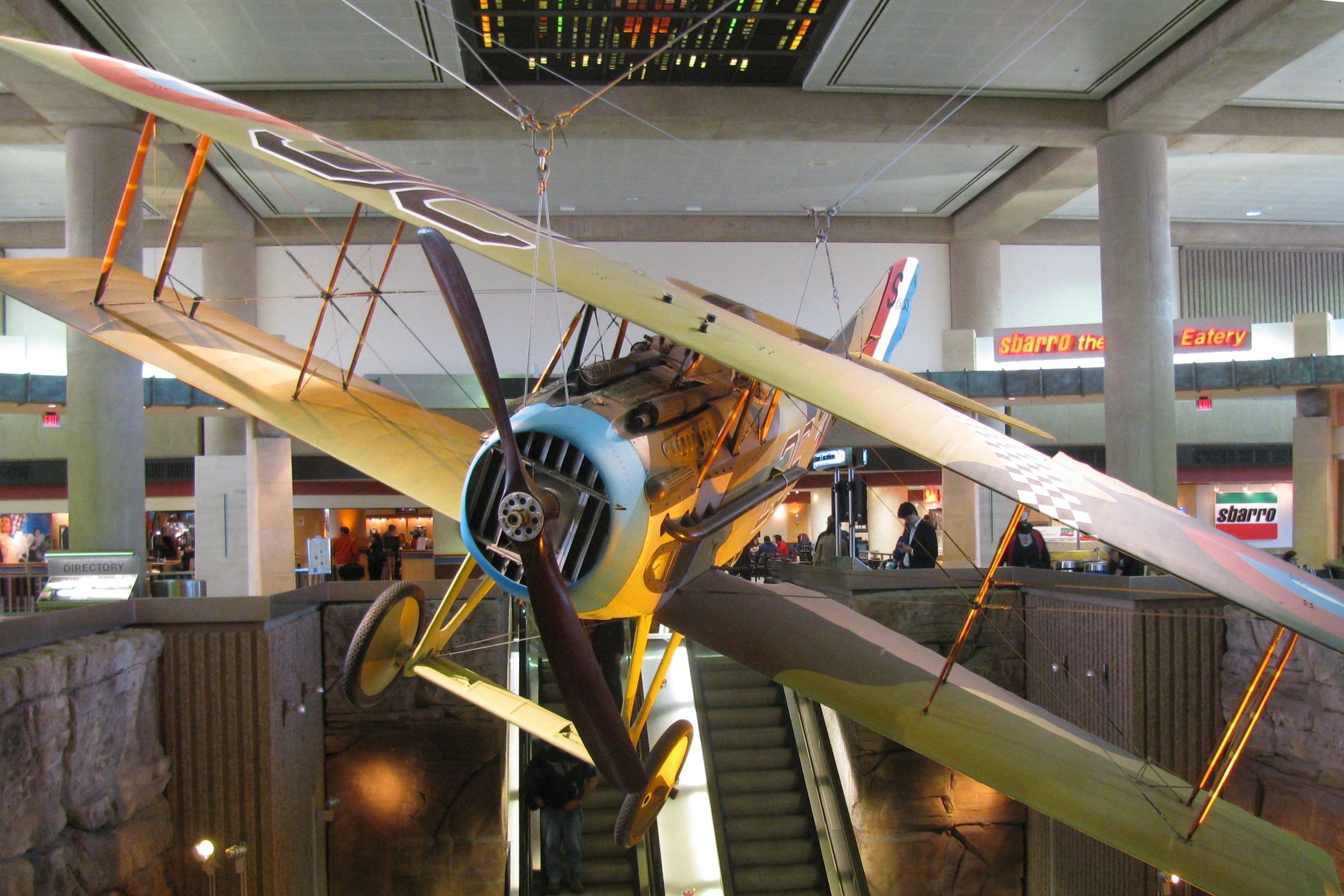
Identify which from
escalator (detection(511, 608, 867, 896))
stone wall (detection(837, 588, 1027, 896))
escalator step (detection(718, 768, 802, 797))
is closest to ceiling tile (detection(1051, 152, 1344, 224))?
stone wall (detection(837, 588, 1027, 896))

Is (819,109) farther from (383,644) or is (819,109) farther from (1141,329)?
(383,644)

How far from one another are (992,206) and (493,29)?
1052 cm

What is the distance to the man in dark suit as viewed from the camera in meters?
10.4

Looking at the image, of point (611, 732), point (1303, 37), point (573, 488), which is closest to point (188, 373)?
point (573, 488)

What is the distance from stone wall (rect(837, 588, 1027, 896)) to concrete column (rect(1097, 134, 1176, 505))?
4.13m

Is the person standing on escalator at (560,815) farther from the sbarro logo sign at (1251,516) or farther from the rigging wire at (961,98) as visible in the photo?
the sbarro logo sign at (1251,516)

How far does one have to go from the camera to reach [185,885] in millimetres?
7734

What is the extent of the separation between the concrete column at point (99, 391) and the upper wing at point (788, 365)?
7.53 meters

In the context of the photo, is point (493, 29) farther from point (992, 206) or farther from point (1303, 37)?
point (992, 206)

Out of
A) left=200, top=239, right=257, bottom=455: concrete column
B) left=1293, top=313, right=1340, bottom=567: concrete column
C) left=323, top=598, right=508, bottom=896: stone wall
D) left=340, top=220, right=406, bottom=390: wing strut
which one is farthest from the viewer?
left=200, top=239, right=257, bottom=455: concrete column

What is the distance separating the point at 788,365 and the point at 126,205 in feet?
13.1

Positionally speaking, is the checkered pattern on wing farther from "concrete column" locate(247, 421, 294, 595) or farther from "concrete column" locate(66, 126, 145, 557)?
"concrete column" locate(247, 421, 294, 595)

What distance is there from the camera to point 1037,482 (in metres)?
3.48

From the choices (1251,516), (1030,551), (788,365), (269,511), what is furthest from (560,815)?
(1251,516)
